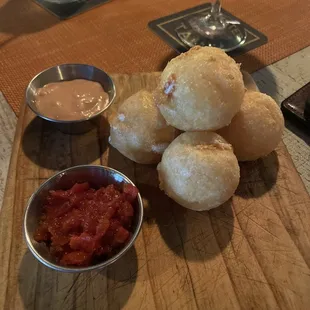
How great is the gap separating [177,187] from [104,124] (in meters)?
0.51

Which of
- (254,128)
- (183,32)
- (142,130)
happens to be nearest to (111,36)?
(183,32)

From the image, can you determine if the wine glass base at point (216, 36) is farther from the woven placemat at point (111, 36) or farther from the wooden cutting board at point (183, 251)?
the wooden cutting board at point (183, 251)

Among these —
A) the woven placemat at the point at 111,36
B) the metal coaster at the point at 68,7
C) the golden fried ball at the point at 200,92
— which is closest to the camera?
the golden fried ball at the point at 200,92

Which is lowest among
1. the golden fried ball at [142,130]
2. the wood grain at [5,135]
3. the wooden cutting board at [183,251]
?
the wood grain at [5,135]

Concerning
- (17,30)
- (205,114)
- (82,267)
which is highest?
(205,114)

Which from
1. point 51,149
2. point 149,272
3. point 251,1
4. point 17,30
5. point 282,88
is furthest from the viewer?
point 251,1

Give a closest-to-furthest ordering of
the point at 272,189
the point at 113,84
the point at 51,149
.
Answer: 1. the point at 272,189
2. the point at 51,149
3. the point at 113,84

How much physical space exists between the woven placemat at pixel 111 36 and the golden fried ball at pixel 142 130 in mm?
636

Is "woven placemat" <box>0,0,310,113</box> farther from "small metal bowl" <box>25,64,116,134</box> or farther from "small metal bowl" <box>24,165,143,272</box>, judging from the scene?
"small metal bowl" <box>24,165,143,272</box>

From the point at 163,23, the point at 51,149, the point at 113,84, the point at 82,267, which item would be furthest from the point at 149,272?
the point at 163,23

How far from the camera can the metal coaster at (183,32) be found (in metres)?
2.10

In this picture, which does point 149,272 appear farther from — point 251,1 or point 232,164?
point 251,1

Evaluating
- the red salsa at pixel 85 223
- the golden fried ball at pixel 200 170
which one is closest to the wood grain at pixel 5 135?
the red salsa at pixel 85 223

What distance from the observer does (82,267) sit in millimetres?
968
